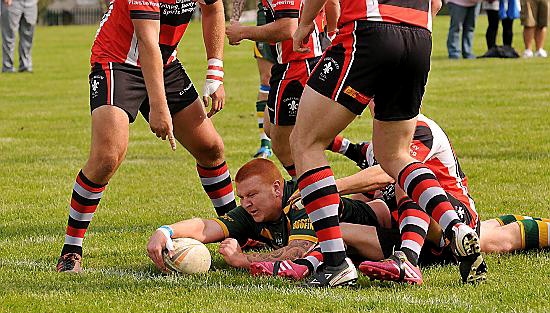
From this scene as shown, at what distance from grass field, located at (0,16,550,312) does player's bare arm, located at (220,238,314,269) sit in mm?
74

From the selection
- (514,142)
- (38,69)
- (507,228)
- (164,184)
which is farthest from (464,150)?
(38,69)

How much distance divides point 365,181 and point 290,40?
1.54 meters

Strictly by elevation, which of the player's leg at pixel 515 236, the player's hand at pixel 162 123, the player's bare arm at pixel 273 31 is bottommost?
the player's leg at pixel 515 236

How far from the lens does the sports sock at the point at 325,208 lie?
19.5 feet

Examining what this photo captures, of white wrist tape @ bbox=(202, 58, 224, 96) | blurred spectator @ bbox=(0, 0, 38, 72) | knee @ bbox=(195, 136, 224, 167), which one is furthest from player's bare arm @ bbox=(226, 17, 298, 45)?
blurred spectator @ bbox=(0, 0, 38, 72)

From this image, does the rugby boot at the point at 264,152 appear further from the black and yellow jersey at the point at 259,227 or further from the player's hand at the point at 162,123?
the player's hand at the point at 162,123

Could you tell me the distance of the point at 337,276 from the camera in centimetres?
593

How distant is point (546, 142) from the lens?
1290 cm

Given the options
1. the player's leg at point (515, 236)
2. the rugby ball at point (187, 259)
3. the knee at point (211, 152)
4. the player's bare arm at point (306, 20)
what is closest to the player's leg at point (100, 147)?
the rugby ball at point (187, 259)

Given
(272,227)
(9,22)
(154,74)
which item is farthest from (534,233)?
(9,22)

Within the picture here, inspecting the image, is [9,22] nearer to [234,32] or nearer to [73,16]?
[234,32]

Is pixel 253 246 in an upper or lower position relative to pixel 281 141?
lower

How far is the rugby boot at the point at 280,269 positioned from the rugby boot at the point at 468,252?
0.90m

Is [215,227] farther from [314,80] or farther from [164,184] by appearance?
[164,184]
